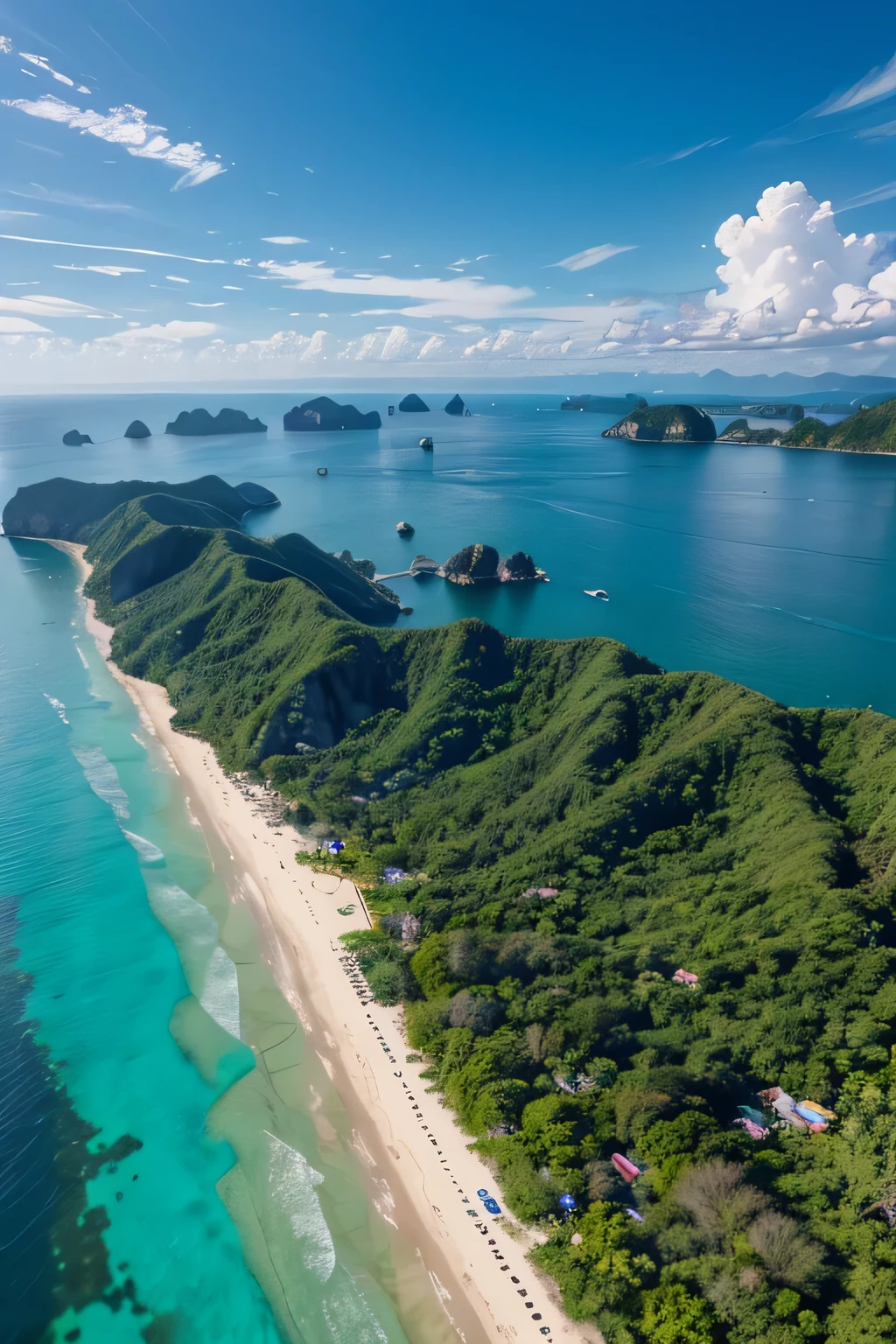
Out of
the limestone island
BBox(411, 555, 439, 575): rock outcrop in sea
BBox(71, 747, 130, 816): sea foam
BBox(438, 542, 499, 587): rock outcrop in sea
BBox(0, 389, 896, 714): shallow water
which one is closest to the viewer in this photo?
BBox(71, 747, 130, 816): sea foam

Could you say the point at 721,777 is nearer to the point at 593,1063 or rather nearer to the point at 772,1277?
the point at 593,1063

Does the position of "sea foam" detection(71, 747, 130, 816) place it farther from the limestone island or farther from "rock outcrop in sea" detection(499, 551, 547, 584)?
"rock outcrop in sea" detection(499, 551, 547, 584)

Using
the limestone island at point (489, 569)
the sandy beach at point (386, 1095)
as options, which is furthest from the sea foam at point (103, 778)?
the limestone island at point (489, 569)

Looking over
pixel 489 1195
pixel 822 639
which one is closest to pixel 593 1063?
Answer: pixel 489 1195

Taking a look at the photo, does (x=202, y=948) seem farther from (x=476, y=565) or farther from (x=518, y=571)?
(x=518, y=571)

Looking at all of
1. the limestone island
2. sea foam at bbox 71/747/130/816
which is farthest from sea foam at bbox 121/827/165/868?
the limestone island

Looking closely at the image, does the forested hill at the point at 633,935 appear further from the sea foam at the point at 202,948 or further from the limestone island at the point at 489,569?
the limestone island at the point at 489,569
